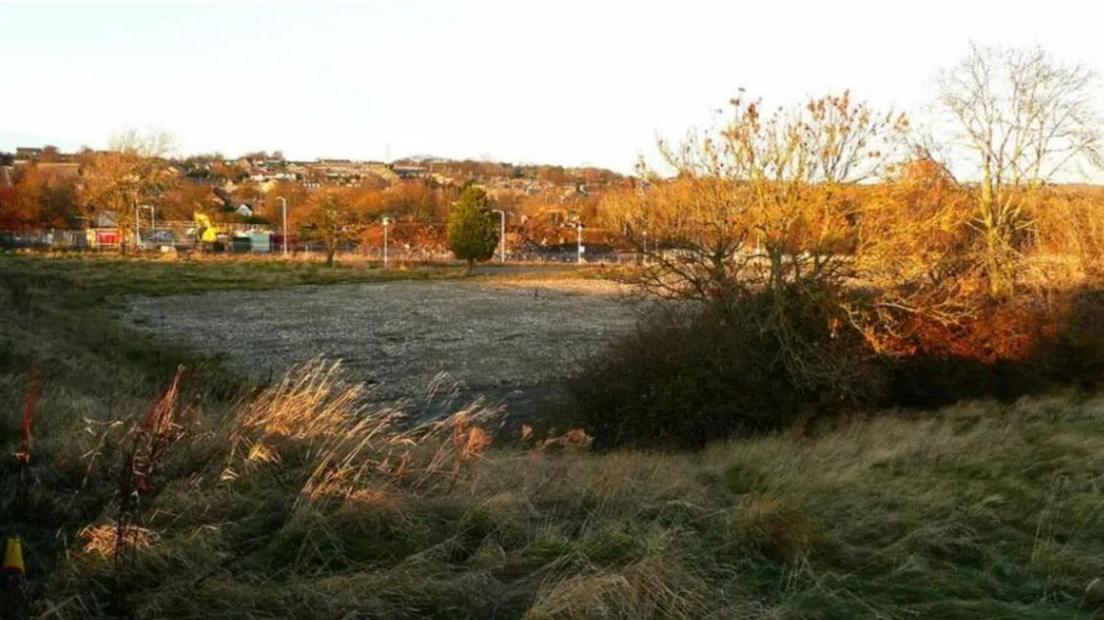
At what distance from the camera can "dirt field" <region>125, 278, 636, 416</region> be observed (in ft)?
75.7

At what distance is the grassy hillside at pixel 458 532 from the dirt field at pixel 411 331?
7.15 m

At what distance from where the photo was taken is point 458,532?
4.77 metres

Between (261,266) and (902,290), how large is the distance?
57562 millimetres

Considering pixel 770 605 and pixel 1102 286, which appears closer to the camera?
pixel 770 605

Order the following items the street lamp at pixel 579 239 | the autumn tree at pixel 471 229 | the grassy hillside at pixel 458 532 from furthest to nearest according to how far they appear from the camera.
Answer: the street lamp at pixel 579 239, the autumn tree at pixel 471 229, the grassy hillside at pixel 458 532

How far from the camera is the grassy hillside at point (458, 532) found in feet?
13.1

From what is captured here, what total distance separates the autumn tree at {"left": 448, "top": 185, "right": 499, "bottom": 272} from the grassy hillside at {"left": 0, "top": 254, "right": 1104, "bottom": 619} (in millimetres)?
64549

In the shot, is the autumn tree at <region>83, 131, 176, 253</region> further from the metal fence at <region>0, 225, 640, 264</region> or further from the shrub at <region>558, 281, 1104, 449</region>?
the shrub at <region>558, 281, 1104, 449</region>

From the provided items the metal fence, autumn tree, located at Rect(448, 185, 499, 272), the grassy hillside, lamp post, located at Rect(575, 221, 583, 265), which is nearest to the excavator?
the metal fence

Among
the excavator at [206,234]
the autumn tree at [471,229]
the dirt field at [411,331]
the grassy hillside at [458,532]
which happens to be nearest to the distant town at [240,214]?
the excavator at [206,234]

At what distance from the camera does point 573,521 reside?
205 inches

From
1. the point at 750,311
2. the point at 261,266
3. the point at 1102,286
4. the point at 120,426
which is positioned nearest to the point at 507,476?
the point at 120,426

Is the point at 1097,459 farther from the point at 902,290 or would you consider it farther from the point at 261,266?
the point at 261,266

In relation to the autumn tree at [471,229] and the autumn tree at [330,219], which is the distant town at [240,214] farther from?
the autumn tree at [471,229]
